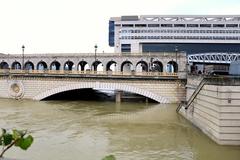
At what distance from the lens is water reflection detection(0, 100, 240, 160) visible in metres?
24.8

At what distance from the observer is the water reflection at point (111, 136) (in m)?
24.8

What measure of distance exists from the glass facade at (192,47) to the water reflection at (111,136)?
330 ft

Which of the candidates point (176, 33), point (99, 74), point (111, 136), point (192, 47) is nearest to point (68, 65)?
point (99, 74)

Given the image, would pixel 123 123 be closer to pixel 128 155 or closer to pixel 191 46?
pixel 128 155

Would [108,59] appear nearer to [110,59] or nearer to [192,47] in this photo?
[110,59]

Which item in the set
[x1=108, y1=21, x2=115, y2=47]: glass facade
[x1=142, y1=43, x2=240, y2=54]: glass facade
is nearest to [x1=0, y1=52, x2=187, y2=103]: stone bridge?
[x1=142, y1=43, x2=240, y2=54]: glass facade

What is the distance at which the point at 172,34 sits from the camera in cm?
14588

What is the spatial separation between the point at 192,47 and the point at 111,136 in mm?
122269

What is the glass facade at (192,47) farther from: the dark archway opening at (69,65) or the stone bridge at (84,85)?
the stone bridge at (84,85)

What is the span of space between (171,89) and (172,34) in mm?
89247

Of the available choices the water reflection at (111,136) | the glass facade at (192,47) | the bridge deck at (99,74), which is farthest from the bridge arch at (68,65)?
the glass facade at (192,47)

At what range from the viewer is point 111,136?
31.4m

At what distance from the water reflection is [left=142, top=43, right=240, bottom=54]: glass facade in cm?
10065

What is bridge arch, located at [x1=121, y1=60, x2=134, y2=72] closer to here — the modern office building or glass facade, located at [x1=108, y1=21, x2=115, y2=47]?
the modern office building
